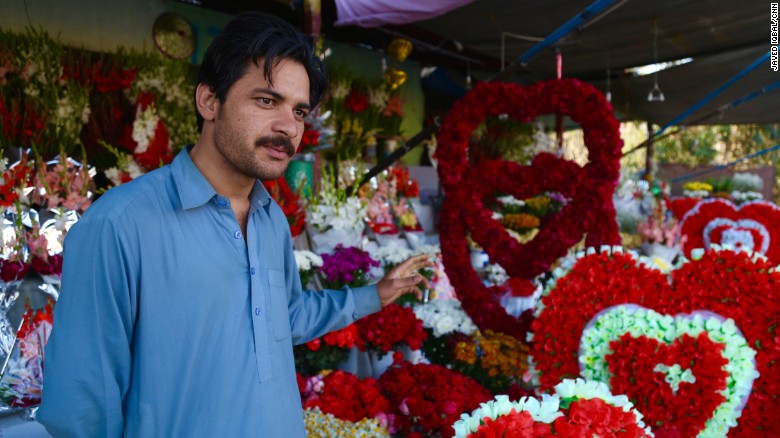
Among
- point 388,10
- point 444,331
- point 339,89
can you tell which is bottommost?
point 444,331

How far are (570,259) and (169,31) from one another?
4828 mm

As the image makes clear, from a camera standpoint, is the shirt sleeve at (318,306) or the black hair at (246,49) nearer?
the black hair at (246,49)

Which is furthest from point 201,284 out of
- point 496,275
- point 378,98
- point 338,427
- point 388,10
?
point 378,98

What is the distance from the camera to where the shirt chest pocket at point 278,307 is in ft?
4.48

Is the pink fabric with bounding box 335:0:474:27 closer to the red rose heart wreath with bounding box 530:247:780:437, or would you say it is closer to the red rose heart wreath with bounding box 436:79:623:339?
the red rose heart wreath with bounding box 436:79:623:339

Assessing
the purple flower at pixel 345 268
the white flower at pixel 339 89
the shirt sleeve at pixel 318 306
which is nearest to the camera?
the shirt sleeve at pixel 318 306

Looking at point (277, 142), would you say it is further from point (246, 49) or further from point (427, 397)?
point (427, 397)

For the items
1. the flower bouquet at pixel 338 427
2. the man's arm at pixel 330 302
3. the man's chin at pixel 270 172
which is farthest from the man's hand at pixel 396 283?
the flower bouquet at pixel 338 427

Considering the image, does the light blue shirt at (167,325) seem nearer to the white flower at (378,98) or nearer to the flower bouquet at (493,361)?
the flower bouquet at (493,361)

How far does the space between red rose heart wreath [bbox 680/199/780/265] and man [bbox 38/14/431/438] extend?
202 inches

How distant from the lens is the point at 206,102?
1.31 meters

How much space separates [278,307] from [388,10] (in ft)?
10.8

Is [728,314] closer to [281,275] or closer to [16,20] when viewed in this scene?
[281,275]

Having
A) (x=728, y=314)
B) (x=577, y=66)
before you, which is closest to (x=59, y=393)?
(x=728, y=314)
